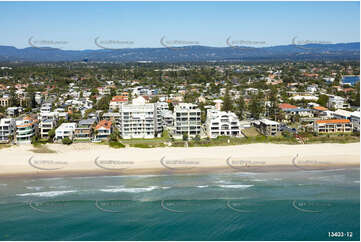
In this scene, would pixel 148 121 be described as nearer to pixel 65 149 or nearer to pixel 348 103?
pixel 65 149

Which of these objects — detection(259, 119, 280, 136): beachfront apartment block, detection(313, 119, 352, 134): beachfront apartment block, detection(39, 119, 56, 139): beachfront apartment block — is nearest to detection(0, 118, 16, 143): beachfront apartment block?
detection(39, 119, 56, 139): beachfront apartment block

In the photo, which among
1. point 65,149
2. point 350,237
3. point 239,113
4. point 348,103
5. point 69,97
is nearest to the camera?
point 350,237

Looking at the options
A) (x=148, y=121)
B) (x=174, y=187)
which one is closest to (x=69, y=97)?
(x=148, y=121)

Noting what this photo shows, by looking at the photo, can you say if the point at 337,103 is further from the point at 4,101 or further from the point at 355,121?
the point at 4,101

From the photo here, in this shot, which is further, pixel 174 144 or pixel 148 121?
pixel 148 121

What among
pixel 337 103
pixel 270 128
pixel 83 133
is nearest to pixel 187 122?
pixel 270 128

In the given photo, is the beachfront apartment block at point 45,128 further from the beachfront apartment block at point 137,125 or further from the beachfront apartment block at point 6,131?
the beachfront apartment block at point 137,125

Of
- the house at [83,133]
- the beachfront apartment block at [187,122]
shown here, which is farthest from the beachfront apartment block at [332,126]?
the house at [83,133]
